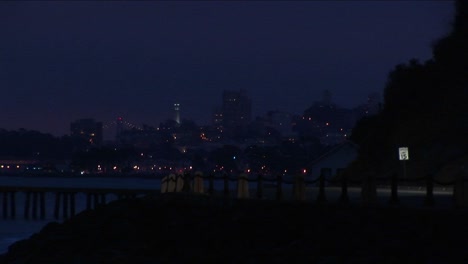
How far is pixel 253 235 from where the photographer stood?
1318 inches

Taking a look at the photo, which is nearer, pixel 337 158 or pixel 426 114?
pixel 426 114

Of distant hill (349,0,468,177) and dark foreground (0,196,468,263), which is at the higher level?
distant hill (349,0,468,177)

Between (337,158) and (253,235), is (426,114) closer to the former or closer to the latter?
(337,158)

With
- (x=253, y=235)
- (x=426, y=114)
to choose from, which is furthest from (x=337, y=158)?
(x=253, y=235)

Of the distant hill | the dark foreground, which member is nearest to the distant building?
the distant hill

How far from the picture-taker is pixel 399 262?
90.0 feet

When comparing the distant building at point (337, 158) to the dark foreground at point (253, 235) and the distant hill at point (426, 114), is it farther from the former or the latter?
the dark foreground at point (253, 235)

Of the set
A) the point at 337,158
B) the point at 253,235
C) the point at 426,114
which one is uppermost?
the point at 426,114

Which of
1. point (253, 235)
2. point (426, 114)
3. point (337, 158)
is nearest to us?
point (253, 235)

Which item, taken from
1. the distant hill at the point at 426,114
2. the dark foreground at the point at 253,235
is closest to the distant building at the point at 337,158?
the distant hill at the point at 426,114

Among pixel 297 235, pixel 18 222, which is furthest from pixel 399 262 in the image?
pixel 18 222

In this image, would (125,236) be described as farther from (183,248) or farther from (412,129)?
(412,129)

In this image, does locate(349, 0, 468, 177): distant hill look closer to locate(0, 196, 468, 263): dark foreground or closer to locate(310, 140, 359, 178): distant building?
locate(310, 140, 359, 178): distant building

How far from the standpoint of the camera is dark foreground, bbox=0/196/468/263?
94.0ft
